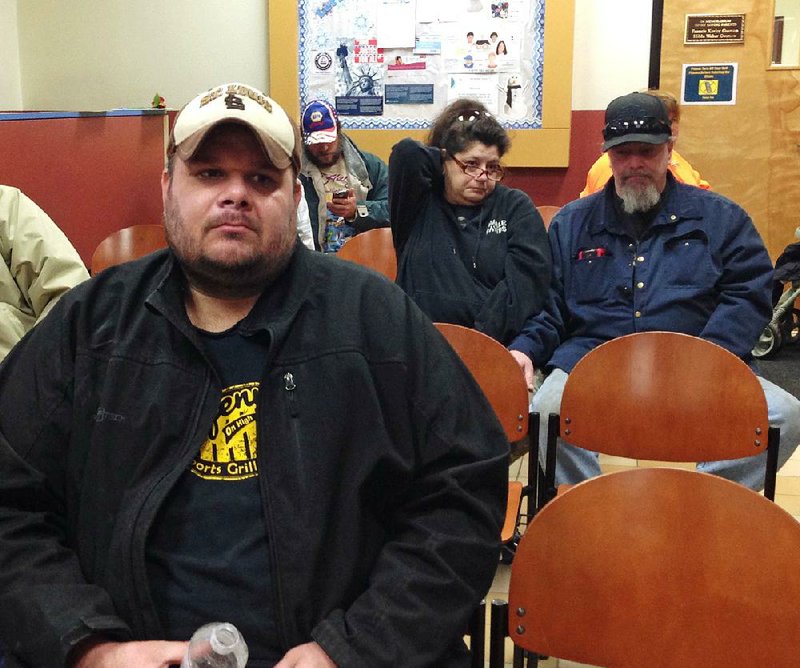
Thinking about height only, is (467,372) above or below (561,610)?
above

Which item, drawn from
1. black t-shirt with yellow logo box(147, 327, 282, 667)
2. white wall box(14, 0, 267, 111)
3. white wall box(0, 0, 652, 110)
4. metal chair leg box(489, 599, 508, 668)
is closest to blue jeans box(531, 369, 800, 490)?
metal chair leg box(489, 599, 508, 668)

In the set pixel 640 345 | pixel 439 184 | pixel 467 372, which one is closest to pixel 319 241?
pixel 439 184

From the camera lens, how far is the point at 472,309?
2.84 m

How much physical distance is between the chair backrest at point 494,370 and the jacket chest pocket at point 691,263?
2.72ft

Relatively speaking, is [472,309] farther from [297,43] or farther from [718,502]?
[297,43]

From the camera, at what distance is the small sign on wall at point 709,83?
5.06 m

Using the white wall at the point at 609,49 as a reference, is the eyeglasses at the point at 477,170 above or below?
below

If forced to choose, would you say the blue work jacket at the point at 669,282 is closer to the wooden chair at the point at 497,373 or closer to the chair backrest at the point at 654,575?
the wooden chair at the point at 497,373

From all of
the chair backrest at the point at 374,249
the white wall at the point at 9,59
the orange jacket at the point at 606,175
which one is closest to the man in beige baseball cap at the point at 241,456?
the chair backrest at the point at 374,249

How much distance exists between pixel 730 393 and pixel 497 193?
1.18 metres

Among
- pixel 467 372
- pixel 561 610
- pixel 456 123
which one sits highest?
pixel 456 123

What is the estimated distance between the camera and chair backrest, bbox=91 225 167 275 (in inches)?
146

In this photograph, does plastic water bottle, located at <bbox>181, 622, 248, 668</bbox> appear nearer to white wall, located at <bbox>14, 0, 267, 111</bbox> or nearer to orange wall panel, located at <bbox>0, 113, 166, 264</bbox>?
orange wall panel, located at <bbox>0, 113, 166, 264</bbox>

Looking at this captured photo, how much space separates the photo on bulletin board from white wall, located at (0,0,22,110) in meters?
1.87
